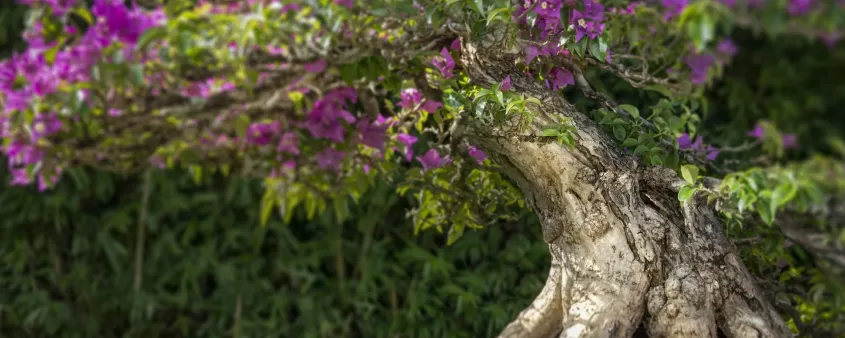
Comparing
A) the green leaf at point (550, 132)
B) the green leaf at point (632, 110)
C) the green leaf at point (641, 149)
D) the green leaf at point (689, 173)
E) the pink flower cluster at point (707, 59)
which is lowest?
the green leaf at point (641, 149)

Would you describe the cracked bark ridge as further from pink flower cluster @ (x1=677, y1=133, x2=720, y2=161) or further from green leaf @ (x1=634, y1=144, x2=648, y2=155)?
pink flower cluster @ (x1=677, y1=133, x2=720, y2=161)

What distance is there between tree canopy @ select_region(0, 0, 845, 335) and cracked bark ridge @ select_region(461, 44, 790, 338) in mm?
22

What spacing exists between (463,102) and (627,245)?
1.08 feet

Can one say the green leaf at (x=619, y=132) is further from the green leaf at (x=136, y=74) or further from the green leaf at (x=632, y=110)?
the green leaf at (x=136, y=74)

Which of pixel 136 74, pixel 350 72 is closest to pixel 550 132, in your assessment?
pixel 350 72

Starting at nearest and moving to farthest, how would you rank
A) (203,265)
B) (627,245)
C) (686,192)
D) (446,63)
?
(686,192) → (627,245) → (446,63) → (203,265)

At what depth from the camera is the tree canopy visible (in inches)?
36.9

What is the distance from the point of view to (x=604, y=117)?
126 centimetres

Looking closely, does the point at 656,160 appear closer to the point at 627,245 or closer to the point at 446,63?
the point at 627,245

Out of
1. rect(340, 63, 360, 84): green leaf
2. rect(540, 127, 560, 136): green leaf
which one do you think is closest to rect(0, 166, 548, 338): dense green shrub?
rect(340, 63, 360, 84): green leaf

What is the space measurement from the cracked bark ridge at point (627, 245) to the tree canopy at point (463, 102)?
22 mm

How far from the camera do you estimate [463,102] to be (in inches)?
48.1

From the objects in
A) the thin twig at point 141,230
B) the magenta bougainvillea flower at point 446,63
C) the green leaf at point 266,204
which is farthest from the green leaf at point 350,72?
the thin twig at point 141,230

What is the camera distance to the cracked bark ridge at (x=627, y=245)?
1156mm
